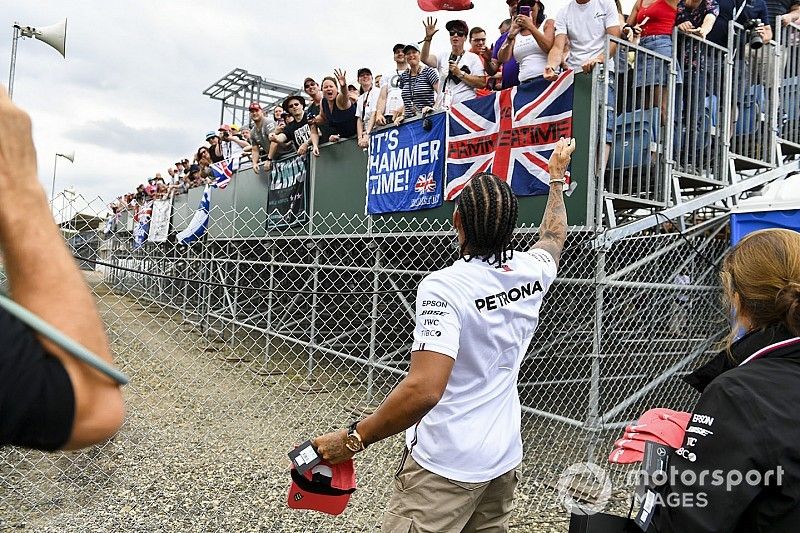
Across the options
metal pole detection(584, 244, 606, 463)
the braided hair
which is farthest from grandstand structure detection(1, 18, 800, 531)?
the braided hair

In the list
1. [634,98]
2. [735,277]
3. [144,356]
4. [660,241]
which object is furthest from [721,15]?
[144,356]

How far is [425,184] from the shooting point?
685 cm

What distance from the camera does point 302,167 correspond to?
9531mm

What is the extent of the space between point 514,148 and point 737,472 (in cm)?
451

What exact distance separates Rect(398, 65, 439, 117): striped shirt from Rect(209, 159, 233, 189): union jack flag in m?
5.71

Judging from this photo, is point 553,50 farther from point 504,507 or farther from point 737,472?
point 737,472

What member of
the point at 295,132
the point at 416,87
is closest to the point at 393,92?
the point at 416,87

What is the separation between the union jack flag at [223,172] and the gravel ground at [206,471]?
4.43 meters

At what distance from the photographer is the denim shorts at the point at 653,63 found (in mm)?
5281

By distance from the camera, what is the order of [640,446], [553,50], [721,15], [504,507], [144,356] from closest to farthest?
1. [640,446]
2. [504,507]
3. [553,50]
4. [721,15]
5. [144,356]

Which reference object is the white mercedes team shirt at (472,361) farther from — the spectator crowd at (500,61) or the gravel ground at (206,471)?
the spectator crowd at (500,61)

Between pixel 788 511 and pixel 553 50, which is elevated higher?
pixel 553 50

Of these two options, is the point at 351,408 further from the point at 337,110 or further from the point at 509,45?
the point at 509,45

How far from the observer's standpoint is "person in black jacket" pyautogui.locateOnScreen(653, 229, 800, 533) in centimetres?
142
